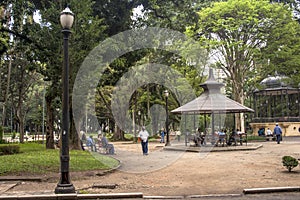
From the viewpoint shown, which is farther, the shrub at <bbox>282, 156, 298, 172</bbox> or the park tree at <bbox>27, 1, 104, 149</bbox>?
the park tree at <bbox>27, 1, 104, 149</bbox>

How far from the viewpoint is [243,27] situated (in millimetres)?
30953

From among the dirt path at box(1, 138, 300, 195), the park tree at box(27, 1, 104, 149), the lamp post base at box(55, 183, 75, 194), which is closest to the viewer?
the lamp post base at box(55, 183, 75, 194)

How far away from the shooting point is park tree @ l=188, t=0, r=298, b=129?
30.4 m

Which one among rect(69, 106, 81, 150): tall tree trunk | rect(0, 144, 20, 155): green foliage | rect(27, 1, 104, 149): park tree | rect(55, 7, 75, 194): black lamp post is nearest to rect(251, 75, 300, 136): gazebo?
rect(69, 106, 81, 150): tall tree trunk

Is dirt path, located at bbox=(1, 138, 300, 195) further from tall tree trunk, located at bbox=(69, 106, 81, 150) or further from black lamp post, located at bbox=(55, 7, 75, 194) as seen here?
tall tree trunk, located at bbox=(69, 106, 81, 150)

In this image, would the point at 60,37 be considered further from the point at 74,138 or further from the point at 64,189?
the point at 64,189

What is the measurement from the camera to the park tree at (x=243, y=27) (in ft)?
99.9

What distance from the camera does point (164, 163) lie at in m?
17.2

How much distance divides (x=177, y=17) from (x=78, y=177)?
1450cm

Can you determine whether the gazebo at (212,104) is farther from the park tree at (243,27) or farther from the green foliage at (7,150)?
the green foliage at (7,150)

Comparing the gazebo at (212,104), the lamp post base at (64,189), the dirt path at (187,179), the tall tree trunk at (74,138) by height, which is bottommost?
the dirt path at (187,179)

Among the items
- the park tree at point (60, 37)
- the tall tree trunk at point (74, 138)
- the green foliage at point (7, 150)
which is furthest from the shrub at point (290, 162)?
the green foliage at point (7, 150)

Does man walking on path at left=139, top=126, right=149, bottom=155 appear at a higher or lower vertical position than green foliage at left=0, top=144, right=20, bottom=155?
higher

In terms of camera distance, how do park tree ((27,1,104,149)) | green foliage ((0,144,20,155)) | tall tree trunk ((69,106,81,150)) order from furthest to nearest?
tall tree trunk ((69,106,81,150)) → green foliage ((0,144,20,155)) → park tree ((27,1,104,149))
